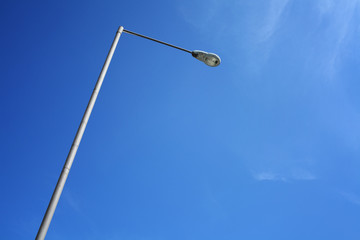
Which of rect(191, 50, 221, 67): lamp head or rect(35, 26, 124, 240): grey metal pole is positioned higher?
rect(191, 50, 221, 67): lamp head

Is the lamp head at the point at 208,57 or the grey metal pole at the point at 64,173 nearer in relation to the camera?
the grey metal pole at the point at 64,173

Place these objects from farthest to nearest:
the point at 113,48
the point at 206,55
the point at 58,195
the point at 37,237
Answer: the point at 206,55 < the point at 113,48 < the point at 58,195 < the point at 37,237

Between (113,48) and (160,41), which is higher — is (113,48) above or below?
below

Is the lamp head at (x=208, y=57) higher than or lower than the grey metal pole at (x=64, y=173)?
higher

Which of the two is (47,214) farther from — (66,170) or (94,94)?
(94,94)

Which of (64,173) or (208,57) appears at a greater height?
(208,57)

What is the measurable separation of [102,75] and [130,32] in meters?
2.61

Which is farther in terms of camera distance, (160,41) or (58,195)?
(160,41)

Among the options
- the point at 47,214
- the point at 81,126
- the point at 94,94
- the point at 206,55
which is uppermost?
the point at 206,55

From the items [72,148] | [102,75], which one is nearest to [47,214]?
[72,148]

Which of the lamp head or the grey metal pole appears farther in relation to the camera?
the lamp head

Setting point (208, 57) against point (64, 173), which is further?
point (208, 57)

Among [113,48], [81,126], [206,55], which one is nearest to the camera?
[81,126]

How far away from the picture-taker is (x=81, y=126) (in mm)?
5828
